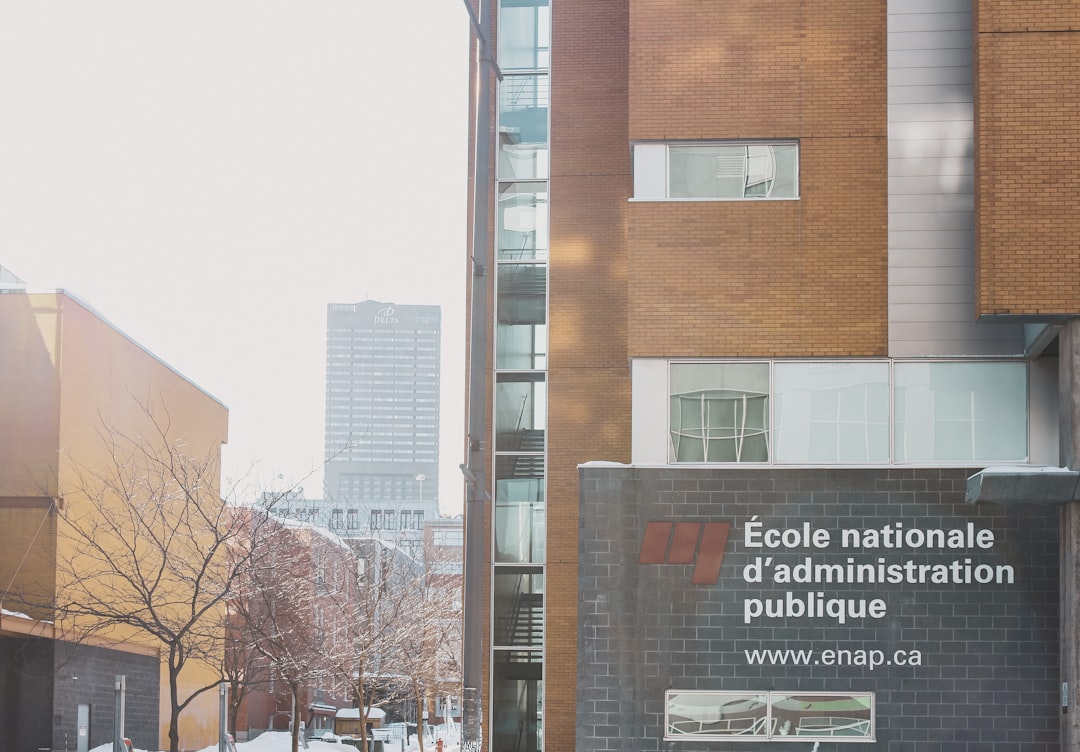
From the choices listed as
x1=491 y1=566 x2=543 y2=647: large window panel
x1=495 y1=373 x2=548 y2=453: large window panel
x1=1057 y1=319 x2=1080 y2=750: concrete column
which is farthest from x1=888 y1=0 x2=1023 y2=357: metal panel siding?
x1=491 y1=566 x2=543 y2=647: large window panel

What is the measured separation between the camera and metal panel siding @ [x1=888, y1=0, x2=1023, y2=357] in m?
17.8

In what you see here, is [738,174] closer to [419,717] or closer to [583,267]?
[583,267]

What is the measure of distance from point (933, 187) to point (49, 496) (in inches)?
893

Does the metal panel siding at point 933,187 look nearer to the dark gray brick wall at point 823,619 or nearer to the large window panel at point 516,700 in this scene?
the dark gray brick wall at point 823,619

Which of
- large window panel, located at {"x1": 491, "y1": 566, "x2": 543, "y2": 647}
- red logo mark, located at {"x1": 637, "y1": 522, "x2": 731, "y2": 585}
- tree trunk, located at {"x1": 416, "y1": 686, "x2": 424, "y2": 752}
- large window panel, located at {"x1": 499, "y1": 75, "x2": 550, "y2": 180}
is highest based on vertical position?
large window panel, located at {"x1": 499, "y1": 75, "x2": 550, "y2": 180}

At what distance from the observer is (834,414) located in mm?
17859

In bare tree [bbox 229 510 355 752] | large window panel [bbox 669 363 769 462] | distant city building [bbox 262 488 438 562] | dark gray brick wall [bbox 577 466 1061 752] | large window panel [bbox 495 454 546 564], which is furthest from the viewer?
distant city building [bbox 262 488 438 562]

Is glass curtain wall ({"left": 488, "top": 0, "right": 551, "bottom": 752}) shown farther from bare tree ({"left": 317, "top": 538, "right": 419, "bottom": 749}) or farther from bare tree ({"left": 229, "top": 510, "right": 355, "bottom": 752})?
bare tree ({"left": 317, "top": 538, "right": 419, "bottom": 749})

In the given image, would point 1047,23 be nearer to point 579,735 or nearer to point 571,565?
point 579,735

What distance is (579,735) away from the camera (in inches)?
689

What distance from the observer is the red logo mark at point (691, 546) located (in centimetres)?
1769

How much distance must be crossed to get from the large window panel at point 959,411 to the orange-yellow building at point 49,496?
2009 cm

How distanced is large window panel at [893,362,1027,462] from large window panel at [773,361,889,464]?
24cm

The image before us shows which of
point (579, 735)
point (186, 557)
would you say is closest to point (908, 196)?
point (579, 735)
